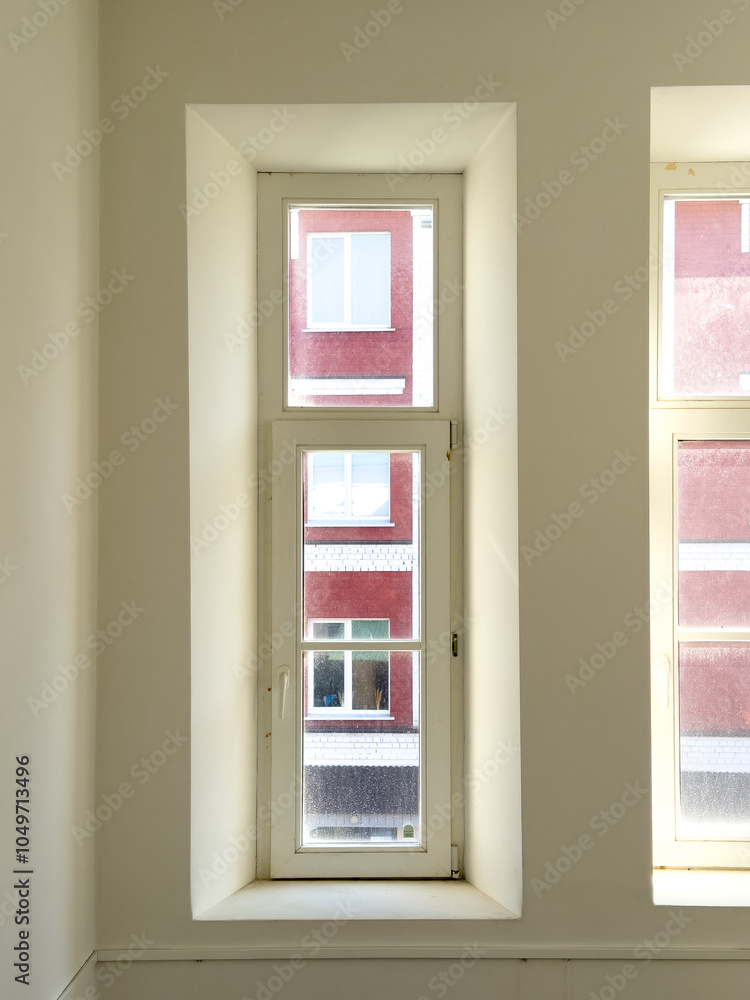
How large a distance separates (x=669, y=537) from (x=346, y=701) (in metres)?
0.98

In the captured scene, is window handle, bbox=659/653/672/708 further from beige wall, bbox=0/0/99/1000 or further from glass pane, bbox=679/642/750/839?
beige wall, bbox=0/0/99/1000

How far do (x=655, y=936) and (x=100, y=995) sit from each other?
50.0 inches

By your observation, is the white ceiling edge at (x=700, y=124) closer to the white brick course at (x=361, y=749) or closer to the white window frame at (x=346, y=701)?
the white window frame at (x=346, y=701)

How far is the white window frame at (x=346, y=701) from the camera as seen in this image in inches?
83.1

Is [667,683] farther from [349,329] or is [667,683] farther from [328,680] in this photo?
[349,329]

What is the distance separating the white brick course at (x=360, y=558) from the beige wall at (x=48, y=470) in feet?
1.98

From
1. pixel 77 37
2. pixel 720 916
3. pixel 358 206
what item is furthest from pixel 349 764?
pixel 77 37

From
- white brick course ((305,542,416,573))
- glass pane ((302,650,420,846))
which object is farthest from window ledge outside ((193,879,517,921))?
white brick course ((305,542,416,573))

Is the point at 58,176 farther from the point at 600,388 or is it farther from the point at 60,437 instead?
the point at 600,388

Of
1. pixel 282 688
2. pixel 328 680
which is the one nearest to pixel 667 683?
pixel 328 680

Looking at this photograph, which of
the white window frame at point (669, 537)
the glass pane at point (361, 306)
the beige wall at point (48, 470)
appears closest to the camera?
the beige wall at point (48, 470)

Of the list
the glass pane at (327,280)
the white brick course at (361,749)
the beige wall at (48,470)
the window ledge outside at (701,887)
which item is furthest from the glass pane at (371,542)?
the window ledge outside at (701,887)

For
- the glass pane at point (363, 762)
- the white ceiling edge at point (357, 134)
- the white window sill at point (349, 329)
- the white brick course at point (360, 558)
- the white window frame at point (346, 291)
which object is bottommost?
the glass pane at point (363, 762)

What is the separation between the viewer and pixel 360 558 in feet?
6.99
